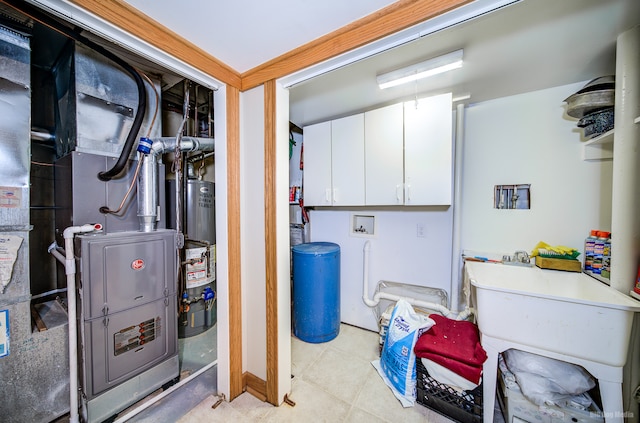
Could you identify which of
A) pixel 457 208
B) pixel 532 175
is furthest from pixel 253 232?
pixel 532 175

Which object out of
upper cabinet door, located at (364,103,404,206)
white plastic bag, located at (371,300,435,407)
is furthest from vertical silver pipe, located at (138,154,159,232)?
white plastic bag, located at (371,300,435,407)

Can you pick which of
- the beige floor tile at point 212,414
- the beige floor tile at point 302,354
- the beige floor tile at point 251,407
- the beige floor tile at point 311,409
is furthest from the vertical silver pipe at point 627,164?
the beige floor tile at point 212,414

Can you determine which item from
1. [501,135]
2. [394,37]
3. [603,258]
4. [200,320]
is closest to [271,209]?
[394,37]

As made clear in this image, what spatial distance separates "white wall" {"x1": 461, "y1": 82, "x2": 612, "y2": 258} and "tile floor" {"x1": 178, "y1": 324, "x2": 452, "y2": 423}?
1.40 m

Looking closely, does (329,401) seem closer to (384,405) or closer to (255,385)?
(384,405)

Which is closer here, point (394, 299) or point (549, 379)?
point (549, 379)

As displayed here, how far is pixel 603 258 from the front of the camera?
1.40m

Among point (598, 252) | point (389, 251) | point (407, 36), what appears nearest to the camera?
point (407, 36)

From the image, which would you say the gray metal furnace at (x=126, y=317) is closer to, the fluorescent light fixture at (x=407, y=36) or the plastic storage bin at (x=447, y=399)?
the fluorescent light fixture at (x=407, y=36)

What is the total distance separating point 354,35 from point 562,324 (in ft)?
6.00

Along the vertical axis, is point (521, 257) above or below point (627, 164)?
below

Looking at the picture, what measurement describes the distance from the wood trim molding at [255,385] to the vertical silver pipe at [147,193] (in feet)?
4.22

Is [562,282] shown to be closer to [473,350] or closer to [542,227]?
[542,227]

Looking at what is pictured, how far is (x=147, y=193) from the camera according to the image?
152 cm
